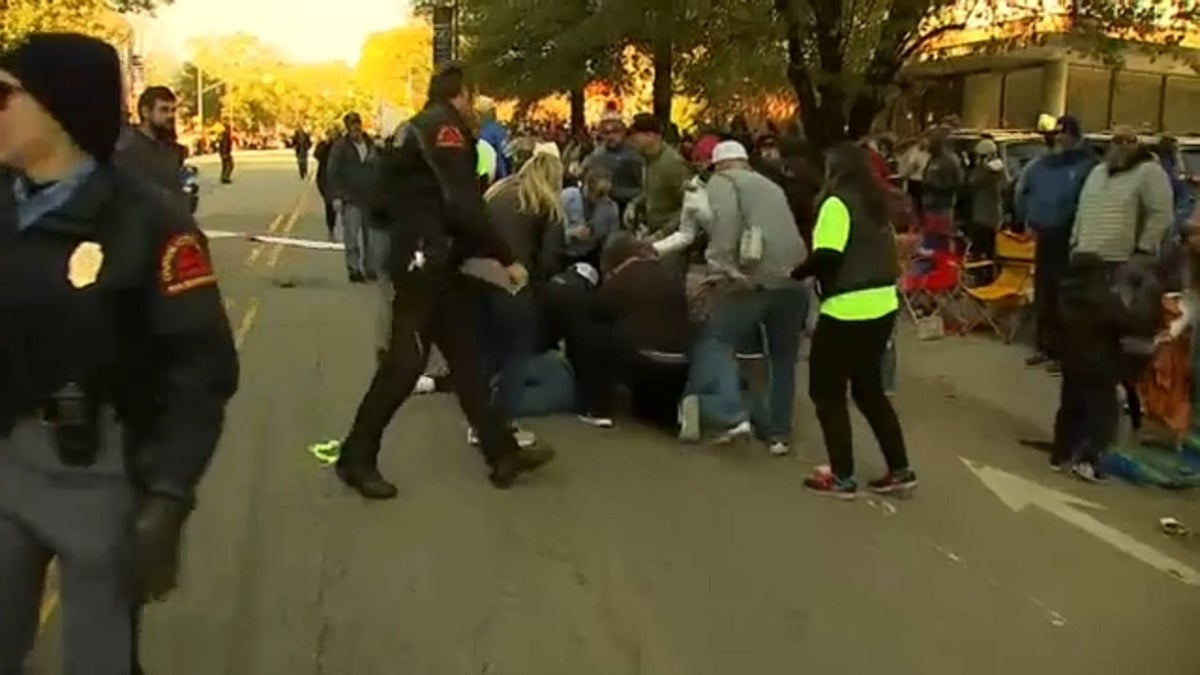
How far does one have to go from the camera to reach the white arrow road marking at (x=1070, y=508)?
6.73 m

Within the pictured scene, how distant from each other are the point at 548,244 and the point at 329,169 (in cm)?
1026

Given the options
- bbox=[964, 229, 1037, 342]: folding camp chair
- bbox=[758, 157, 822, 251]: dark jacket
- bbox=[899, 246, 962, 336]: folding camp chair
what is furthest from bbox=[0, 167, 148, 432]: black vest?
bbox=[899, 246, 962, 336]: folding camp chair

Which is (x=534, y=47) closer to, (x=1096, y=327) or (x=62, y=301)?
(x=1096, y=327)

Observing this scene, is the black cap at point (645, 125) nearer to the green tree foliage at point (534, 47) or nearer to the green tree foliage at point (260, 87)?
the green tree foliage at point (534, 47)

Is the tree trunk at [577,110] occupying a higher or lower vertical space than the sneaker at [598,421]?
higher

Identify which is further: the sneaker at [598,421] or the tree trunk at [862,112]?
the tree trunk at [862,112]

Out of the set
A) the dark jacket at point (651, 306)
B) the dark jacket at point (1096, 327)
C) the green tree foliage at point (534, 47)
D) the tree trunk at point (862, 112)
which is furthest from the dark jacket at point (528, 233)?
the green tree foliage at point (534, 47)

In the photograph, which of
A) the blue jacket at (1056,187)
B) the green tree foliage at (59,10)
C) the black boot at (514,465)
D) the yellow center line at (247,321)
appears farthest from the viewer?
the green tree foliage at (59,10)

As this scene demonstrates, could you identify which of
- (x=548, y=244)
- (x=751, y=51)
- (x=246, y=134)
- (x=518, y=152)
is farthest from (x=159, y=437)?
(x=246, y=134)

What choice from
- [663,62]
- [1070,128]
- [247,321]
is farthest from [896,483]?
[663,62]

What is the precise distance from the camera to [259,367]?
11484mm

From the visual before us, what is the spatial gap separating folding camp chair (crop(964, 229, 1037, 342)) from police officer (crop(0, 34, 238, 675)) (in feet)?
36.6

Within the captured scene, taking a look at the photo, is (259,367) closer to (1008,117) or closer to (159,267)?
(159,267)

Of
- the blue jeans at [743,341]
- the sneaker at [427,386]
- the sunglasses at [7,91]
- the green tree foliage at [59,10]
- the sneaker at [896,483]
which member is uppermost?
the green tree foliage at [59,10]
